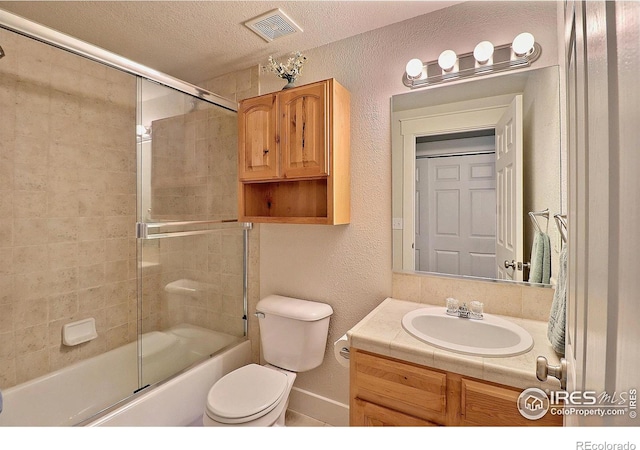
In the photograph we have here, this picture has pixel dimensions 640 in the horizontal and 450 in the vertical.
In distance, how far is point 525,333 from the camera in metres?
1.23

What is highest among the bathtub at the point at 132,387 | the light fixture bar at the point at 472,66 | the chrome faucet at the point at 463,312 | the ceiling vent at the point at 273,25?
the ceiling vent at the point at 273,25

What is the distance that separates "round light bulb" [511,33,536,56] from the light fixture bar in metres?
0.02

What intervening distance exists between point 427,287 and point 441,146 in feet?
2.42

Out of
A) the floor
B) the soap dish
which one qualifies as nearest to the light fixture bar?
the floor

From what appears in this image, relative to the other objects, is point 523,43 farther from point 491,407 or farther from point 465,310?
point 491,407

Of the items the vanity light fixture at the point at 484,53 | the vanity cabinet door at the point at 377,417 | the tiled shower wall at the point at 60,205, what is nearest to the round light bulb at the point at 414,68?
the vanity light fixture at the point at 484,53

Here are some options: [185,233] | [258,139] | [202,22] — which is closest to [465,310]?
[258,139]

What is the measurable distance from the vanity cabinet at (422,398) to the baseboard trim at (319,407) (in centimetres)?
67

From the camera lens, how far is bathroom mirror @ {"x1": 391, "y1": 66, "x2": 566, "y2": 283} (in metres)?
1.35

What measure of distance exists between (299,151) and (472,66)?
955 mm

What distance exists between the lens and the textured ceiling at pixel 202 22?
1.52 metres

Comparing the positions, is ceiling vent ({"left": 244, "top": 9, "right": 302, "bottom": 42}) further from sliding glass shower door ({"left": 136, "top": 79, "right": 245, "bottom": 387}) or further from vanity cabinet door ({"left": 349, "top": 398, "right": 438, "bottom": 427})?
vanity cabinet door ({"left": 349, "top": 398, "right": 438, "bottom": 427})

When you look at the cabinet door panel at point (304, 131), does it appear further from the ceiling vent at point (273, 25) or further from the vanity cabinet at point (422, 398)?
the vanity cabinet at point (422, 398)
